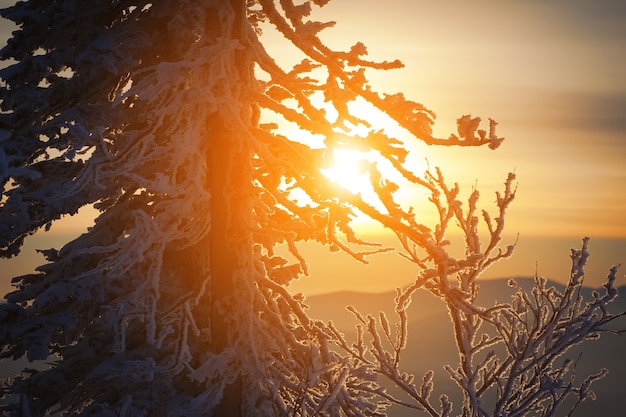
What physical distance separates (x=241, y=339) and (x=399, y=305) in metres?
2.07

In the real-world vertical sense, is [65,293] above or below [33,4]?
below

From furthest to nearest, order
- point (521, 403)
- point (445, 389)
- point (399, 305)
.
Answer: point (445, 389) → point (521, 403) → point (399, 305)

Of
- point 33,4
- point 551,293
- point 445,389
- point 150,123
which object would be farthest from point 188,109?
point 445,389

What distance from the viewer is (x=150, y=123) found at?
31.3 feet

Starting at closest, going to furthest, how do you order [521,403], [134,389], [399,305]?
[399,305] → [521,403] → [134,389]

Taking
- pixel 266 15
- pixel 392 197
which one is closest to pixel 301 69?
pixel 266 15

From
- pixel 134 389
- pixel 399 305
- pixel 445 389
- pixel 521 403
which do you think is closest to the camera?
pixel 399 305

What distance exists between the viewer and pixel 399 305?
324 inches

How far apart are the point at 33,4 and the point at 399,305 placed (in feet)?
21.7

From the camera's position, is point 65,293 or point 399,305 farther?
point 65,293

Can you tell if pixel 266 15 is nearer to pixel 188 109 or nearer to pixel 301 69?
pixel 301 69

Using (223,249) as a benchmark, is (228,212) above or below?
above

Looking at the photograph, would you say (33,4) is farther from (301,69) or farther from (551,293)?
(551,293)

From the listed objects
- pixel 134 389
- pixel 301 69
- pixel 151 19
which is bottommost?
pixel 134 389
